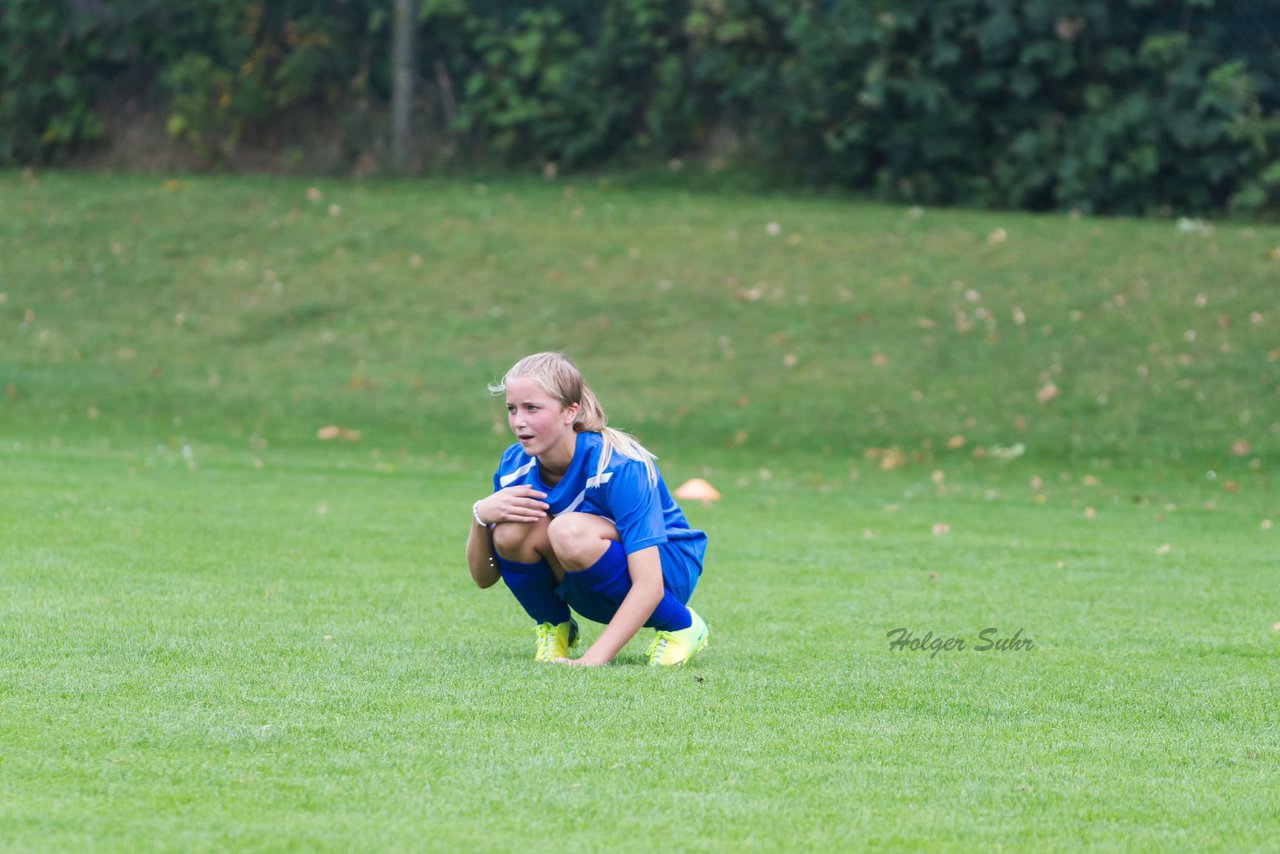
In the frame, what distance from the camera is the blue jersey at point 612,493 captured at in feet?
18.9

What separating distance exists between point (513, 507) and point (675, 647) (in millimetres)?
814

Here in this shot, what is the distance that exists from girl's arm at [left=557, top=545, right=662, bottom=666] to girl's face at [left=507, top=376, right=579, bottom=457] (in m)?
0.49

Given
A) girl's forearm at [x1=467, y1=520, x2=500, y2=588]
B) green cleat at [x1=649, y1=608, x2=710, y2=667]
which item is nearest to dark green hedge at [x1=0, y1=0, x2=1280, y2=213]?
green cleat at [x1=649, y1=608, x2=710, y2=667]

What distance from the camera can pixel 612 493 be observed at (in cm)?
576

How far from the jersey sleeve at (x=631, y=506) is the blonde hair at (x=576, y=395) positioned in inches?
2.2

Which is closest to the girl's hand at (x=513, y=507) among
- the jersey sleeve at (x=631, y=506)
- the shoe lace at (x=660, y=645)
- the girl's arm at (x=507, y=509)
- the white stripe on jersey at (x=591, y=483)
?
the girl's arm at (x=507, y=509)

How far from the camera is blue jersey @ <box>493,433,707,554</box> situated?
5762 mm

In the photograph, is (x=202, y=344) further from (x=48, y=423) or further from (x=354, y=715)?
(x=354, y=715)

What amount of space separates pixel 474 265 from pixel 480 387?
388cm

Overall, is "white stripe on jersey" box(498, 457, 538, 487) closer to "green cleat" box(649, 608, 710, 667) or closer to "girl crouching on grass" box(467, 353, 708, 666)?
"girl crouching on grass" box(467, 353, 708, 666)

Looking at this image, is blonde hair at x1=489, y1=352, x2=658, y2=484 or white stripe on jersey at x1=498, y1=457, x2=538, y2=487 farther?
white stripe on jersey at x1=498, y1=457, x2=538, y2=487

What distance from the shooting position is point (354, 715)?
4934mm
